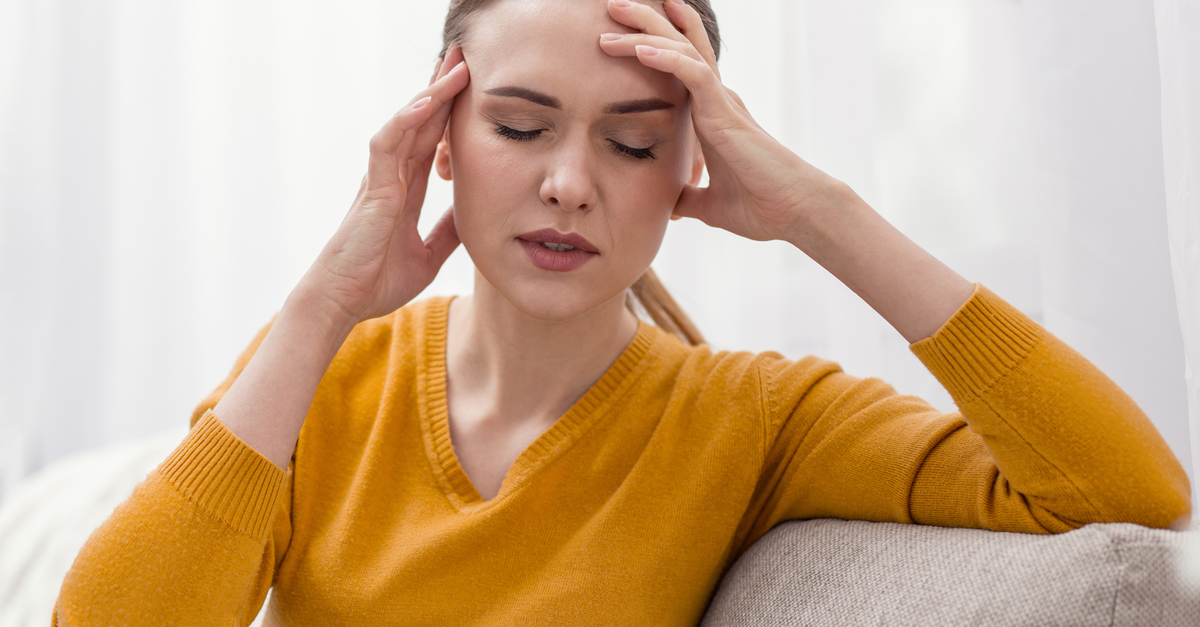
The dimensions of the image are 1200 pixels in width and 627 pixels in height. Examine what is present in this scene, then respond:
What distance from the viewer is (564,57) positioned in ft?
3.08

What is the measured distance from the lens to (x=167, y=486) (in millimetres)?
906

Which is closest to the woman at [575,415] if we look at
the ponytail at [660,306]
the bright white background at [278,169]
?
the ponytail at [660,306]

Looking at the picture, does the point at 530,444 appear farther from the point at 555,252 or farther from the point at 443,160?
the point at 443,160

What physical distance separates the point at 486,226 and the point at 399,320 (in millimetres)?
326

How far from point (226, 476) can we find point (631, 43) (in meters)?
0.65

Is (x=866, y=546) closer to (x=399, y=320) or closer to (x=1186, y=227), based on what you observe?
(x=1186, y=227)

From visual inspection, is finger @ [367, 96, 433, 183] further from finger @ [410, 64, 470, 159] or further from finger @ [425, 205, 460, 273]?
finger @ [425, 205, 460, 273]

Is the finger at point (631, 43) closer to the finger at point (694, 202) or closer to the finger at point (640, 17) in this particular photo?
the finger at point (640, 17)

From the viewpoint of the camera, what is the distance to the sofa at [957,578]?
68 cm

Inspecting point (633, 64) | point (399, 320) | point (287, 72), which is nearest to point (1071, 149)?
point (633, 64)

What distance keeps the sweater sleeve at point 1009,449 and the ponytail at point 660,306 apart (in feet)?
1.61

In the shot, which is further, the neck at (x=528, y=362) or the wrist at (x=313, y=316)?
the neck at (x=528, y=362)

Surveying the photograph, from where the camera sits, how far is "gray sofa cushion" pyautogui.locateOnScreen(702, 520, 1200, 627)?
677mm

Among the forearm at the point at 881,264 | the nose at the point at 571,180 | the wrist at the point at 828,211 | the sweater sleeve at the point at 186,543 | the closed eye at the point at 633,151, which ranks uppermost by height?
the closed eye at the point at 633,151
